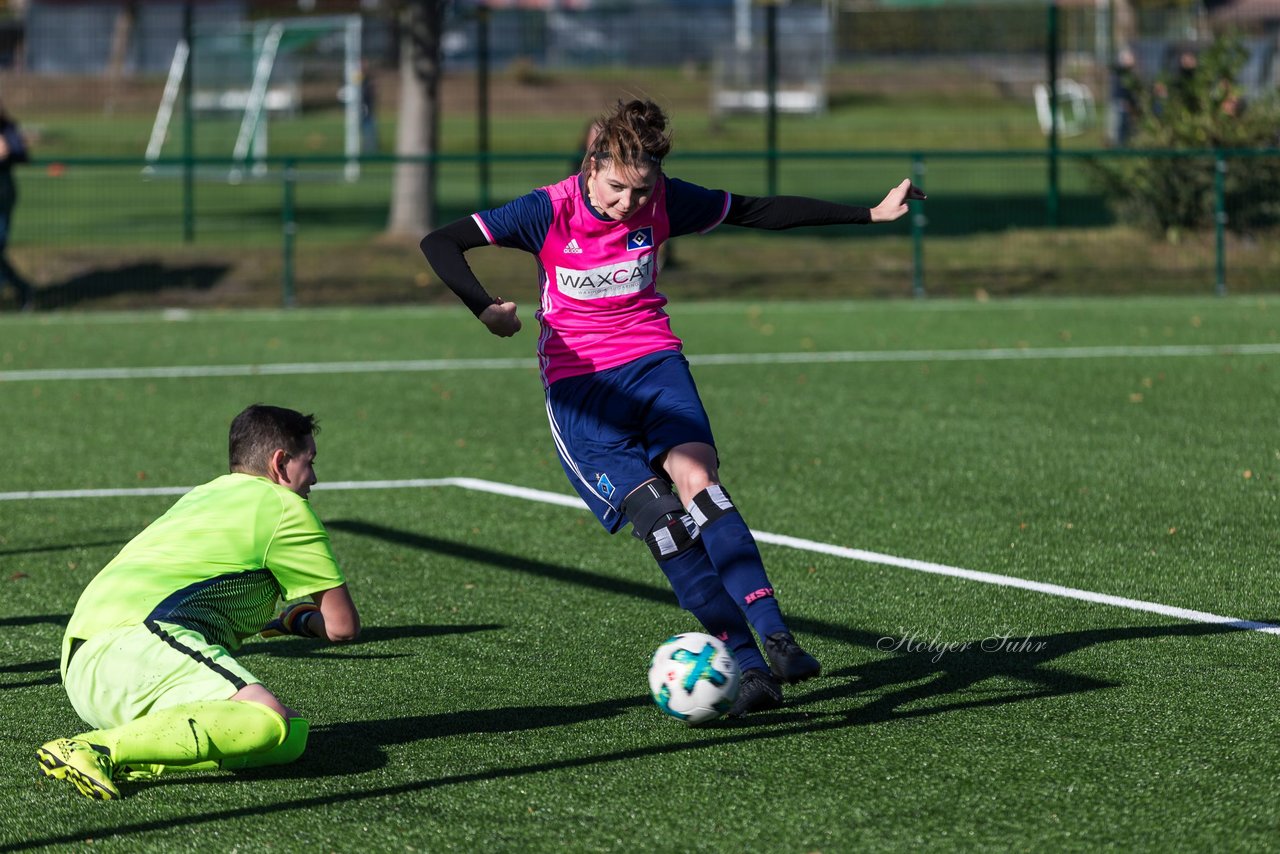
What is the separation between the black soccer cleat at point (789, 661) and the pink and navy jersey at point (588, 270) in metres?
1.11

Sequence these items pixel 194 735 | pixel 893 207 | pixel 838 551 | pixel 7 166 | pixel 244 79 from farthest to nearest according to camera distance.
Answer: pixel 244 79 → pixel 7 166 → pixel 838 551 → pixel 893 207 → pixel 194 735

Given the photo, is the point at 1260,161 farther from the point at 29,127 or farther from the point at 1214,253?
the point at 29,127

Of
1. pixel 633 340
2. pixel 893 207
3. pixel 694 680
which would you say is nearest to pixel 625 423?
pixel 633 340

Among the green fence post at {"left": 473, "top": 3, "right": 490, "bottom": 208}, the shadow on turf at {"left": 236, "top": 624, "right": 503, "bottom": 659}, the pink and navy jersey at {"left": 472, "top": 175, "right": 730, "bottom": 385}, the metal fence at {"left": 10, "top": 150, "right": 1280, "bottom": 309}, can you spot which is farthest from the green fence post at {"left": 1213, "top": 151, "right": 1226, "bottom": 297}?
the pink and navy jersey at {"left": 472, "top": 175, "right": 730, "bottom": 385}

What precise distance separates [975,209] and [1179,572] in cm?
1621

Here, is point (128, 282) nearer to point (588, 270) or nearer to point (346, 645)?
point (346, 645)

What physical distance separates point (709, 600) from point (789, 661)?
486mm

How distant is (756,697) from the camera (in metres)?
5.15

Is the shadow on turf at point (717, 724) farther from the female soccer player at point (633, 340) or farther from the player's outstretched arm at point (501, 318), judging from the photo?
the player's outstretched arm at point (501, 318)

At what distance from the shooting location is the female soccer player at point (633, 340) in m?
5.39

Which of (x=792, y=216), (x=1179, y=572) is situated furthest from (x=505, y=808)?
(x=1179, y=572)

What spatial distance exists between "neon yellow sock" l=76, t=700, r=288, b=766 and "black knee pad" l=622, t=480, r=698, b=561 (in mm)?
1334

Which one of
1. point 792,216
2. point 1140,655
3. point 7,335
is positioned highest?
point 792,216

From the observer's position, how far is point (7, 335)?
56.0 feet
